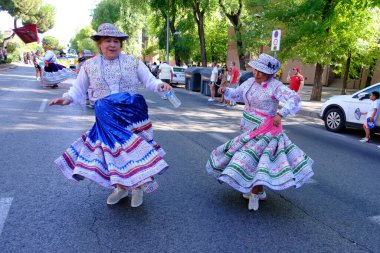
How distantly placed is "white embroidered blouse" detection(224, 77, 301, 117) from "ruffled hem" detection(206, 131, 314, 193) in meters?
0.31

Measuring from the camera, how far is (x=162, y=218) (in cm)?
361

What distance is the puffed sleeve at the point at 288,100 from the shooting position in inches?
→ 148

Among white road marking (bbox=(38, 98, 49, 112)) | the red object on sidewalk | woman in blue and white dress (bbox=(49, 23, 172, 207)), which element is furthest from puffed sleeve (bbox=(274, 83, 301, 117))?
the red object on sidewalk

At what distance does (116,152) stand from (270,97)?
180 centimetres

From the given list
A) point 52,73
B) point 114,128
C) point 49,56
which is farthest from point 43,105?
point 114,128

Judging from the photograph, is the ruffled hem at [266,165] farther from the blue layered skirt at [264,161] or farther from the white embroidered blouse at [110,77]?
the white embroidered blouse at [110,77]

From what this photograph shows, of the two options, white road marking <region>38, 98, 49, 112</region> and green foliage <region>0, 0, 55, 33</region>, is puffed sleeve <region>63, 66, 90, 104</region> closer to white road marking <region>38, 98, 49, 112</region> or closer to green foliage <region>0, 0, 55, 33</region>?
white road marking <region>38, 98, 49, 112</region>

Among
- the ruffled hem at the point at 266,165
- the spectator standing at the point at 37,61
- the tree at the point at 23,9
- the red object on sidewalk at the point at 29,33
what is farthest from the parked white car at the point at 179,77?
the tree at the point at 23,9

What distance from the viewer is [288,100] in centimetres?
380

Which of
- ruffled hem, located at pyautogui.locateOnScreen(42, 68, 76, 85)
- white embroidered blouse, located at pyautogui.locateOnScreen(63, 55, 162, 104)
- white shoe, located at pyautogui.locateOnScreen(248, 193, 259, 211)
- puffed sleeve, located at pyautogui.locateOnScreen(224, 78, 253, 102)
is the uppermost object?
white embroidered blouse, located at pyautogui.locateOnScreen(63, 55, 162, 104)

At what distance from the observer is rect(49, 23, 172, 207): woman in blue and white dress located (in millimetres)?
3432

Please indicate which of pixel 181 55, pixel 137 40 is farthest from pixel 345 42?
pixel 137 40

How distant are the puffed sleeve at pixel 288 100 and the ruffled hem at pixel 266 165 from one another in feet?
1.03

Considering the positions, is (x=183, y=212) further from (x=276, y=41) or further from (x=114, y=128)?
(x=276, y=41)
